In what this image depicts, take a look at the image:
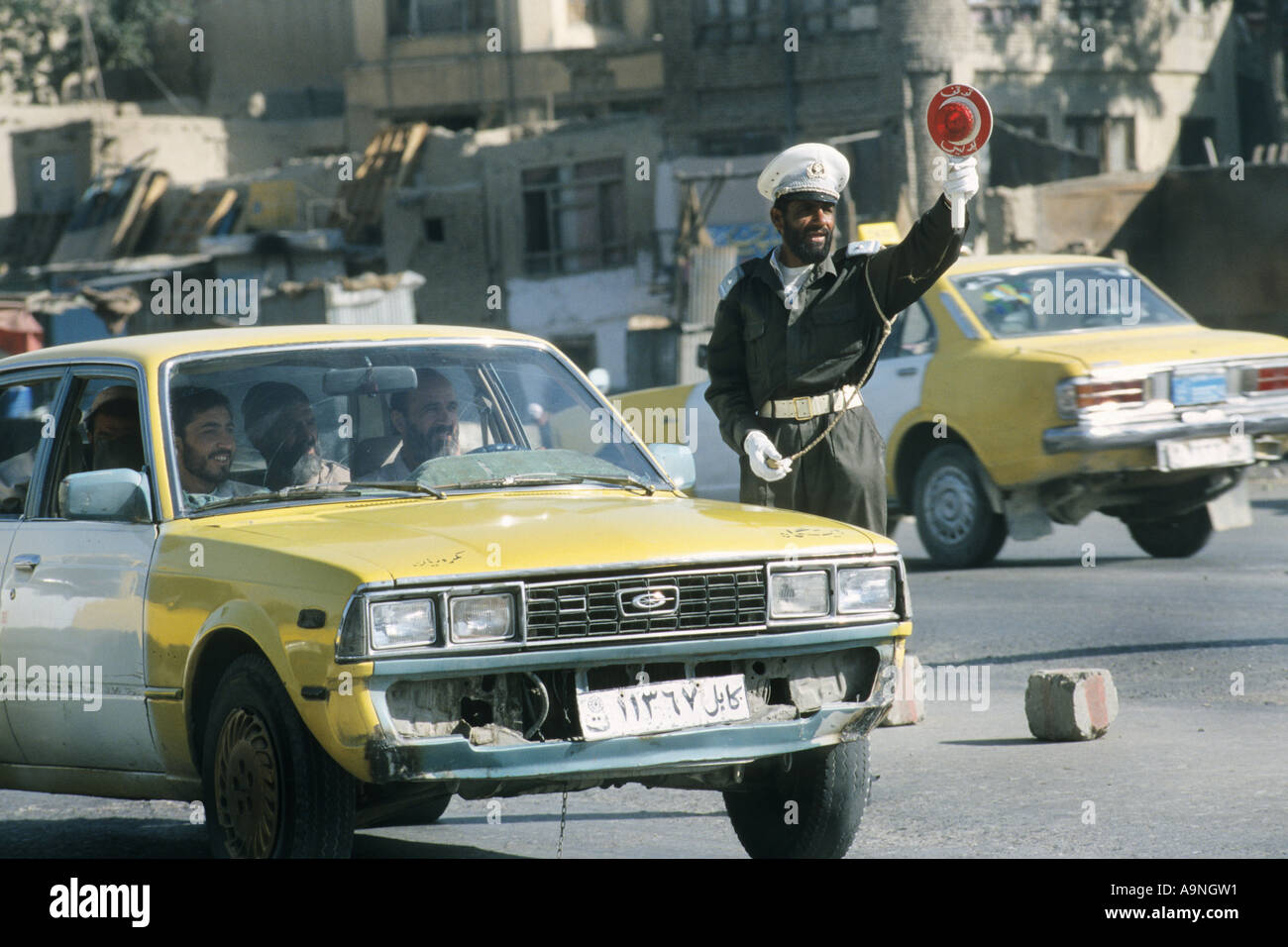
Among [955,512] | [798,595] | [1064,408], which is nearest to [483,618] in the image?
[798,595]

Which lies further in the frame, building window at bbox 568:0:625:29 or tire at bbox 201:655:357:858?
building window at bbox 568:0:625:29

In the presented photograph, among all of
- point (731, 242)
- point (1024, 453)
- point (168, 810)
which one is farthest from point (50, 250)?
point (168, 810)

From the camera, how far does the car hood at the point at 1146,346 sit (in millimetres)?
11805

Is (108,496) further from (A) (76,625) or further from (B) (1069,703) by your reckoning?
(B) (1069,703)

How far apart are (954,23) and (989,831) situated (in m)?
29.1

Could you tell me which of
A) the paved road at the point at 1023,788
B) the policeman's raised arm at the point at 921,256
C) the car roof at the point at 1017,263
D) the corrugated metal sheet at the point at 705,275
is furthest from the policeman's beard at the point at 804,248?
the corrugated metal sheet at the point at 705,275

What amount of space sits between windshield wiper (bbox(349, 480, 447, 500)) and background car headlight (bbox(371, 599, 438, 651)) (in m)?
0.90

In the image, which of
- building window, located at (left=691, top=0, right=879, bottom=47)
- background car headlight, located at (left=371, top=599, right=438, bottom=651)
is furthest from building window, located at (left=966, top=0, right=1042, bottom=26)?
background car headlight, located at (left=371, top=599, right=438, bottom=651)

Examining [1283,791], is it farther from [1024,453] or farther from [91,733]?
[1024,453]

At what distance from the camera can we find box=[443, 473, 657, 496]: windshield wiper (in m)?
5.72

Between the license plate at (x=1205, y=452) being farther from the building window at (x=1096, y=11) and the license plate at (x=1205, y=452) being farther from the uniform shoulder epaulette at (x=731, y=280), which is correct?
the building window at (x=1096, y=11)

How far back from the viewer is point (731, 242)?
34.3m

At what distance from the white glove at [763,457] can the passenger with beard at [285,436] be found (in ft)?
5.26

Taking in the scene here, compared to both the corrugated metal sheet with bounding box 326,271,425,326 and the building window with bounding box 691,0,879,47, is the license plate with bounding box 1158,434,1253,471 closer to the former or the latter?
the building window with bounding box 691,0,879,47
